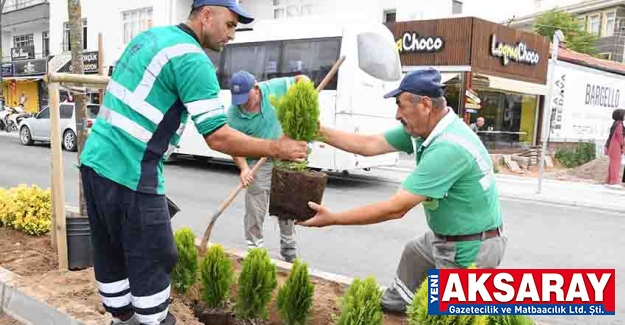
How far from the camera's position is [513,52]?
18297 mm

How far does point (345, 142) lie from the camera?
3490 mm

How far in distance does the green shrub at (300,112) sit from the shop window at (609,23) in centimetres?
4507

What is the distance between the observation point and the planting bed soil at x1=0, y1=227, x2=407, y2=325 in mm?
3211

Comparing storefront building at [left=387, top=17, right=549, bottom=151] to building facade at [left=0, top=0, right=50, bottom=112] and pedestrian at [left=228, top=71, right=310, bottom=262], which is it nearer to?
pedestrian at [left=228, top=71, right=310, bottom=262]

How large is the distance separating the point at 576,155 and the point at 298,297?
1747cm

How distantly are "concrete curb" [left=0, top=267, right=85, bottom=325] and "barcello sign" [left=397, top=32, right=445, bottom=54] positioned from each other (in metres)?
15.3

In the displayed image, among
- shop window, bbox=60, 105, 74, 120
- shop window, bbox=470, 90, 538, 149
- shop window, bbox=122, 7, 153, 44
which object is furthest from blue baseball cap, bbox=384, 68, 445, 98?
shop window, bbox=122, 7, 153, 44

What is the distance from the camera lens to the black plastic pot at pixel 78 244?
3.97m

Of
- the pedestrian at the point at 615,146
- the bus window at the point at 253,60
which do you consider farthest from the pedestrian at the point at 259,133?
the pedestrian at the point at 615,146

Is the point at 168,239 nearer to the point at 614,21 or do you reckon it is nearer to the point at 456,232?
the point at 456,232

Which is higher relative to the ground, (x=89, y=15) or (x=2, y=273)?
(x=89, y=15)

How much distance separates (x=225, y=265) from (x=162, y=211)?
0.90 metres

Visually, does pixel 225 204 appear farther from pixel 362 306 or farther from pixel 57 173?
pixel 362 306

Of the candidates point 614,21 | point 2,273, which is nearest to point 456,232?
point 2,273
